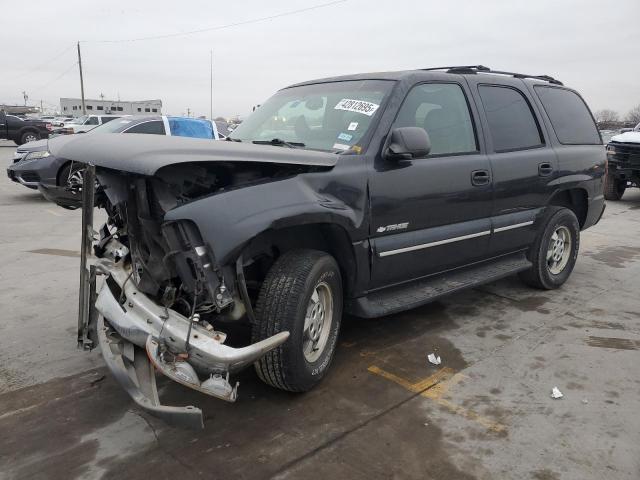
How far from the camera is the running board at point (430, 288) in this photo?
350 centimetres

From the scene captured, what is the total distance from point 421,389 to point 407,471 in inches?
32.4

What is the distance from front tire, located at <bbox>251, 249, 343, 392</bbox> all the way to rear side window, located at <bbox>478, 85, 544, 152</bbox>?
82.5 inches

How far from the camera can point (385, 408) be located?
10.0ft

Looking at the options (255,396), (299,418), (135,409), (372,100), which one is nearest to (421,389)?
(299,418)

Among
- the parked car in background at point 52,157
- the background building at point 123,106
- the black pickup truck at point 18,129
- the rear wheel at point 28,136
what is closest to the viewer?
the parked car in background at point 52,157

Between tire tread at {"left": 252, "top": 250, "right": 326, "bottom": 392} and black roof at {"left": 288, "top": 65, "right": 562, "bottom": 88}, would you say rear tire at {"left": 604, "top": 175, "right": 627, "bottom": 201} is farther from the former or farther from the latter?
tire tread at {"left": 252, "top": 250, "right": 326, "bottom": 392}

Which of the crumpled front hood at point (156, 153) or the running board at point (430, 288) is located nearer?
the crumpled front hood at point (156, 153)

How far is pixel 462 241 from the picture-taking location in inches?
161

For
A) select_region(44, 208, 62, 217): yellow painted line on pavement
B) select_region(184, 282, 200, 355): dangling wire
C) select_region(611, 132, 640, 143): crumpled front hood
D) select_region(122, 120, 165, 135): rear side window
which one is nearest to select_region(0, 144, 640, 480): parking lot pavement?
select_region(184, 282, 200, 355): dangling wire

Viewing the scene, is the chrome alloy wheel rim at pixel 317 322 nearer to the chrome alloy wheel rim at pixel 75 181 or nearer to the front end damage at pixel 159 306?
the front end damage at pixel 159 306

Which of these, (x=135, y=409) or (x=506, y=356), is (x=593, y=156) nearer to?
(x=506, y=356)

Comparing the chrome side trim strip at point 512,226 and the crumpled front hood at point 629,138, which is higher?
the crumpled front hood at point 629,138

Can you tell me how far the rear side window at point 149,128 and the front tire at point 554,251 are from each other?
7686mm

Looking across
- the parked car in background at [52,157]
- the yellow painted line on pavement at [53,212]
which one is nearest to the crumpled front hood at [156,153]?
the parked car in background at [52,157]
